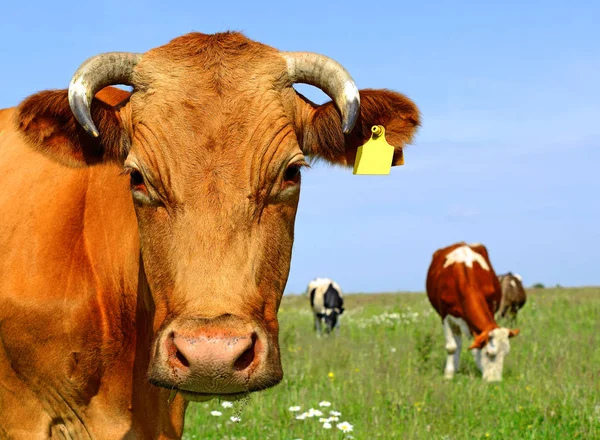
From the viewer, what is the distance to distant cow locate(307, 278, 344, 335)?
23062 millimetres

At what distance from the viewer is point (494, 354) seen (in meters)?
12.6

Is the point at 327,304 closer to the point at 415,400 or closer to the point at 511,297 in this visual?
the point at 511,297

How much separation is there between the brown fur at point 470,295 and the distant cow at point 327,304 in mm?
6884

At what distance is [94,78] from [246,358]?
175 centimetres

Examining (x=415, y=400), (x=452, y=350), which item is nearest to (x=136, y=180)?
(x=415, y=400)

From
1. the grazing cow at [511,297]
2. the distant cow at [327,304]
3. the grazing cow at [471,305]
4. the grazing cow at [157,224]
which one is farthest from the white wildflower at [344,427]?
the grazing cow at [511,297]

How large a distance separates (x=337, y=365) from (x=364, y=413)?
3.44 m

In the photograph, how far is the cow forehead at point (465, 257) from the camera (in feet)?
50.6

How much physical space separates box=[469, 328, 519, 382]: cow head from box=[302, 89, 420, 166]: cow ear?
8817 millimetres

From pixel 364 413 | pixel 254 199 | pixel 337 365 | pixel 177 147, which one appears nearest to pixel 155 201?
pixel 177 147

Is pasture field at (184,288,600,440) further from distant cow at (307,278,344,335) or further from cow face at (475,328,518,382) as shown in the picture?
distant cow at (307,278,344,335)

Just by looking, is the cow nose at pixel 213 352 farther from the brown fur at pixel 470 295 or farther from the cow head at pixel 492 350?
the brown fur at pixel 470 295

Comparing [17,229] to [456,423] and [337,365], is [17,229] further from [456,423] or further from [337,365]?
[337,365]

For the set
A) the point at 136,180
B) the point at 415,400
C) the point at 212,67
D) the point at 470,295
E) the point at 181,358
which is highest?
the point at 212,67
